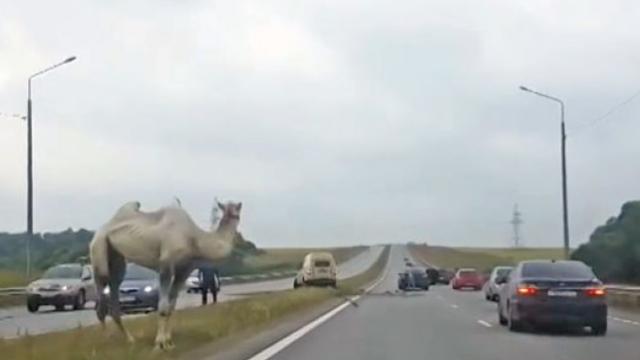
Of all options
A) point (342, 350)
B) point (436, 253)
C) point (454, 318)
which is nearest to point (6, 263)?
point (454, 318)

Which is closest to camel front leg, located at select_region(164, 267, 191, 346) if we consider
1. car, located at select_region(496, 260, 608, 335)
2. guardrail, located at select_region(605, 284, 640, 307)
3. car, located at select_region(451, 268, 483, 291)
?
car, located at select_region(496, 260, 608, 335)

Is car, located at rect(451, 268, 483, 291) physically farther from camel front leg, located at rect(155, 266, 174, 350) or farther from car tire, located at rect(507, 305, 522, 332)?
camel front leg, located at rect(155, 266, 174, 350)

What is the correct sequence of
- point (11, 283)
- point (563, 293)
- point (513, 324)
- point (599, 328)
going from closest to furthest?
1. point (563, 293)
2. point (599, 328)
3. point (513, 324)
4. point (11, 283)

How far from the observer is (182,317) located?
97.1ft

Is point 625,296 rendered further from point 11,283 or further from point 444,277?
point 444,277

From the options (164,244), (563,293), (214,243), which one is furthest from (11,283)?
(164,244)

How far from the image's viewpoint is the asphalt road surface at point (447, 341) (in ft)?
68.9

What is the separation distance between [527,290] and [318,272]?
48851 mm

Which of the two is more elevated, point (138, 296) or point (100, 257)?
point (100, 257)

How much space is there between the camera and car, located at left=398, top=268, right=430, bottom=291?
71.3 m

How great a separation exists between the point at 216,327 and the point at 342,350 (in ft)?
15.1

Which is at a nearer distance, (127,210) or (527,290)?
(127,210)

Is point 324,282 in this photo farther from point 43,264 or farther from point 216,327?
point 216,327

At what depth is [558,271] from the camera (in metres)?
28.3
